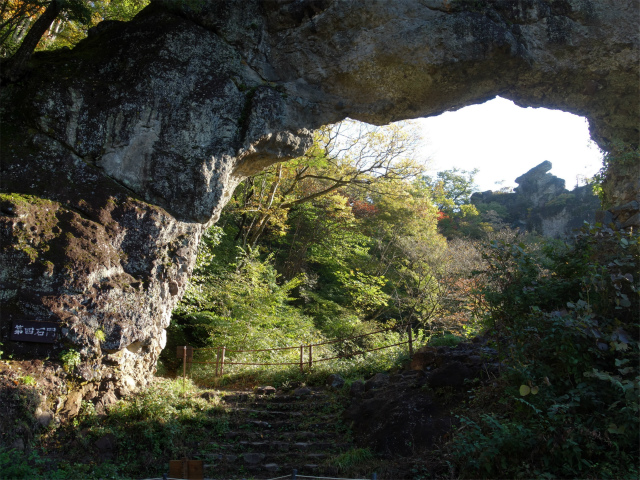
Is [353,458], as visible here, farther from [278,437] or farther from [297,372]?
[297,372]

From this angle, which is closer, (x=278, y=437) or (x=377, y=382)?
(x=278, y=437)

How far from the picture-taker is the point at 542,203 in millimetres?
31656

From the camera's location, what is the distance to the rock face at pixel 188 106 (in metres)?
6.70

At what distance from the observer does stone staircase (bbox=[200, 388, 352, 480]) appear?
6.47m

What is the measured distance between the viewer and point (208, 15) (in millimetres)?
8773

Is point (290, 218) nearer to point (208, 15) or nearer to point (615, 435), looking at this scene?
point (208, 15)

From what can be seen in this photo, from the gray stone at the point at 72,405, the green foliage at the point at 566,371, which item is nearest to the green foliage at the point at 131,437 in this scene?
the gray stone at the point at 72,405

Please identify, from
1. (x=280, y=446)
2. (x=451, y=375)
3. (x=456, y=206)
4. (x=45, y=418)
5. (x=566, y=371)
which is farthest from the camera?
(x=456, y=206)

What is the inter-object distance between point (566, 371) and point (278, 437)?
182 inches

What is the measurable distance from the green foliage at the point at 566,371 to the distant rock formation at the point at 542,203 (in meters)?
23.1

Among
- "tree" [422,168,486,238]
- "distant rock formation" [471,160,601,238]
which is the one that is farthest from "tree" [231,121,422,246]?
"distant rock formation" [471,160,601,238]

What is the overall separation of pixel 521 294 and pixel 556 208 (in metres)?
27.1

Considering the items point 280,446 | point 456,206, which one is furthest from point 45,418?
point 456,206

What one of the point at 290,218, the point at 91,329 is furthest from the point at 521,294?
the point at 290,218
